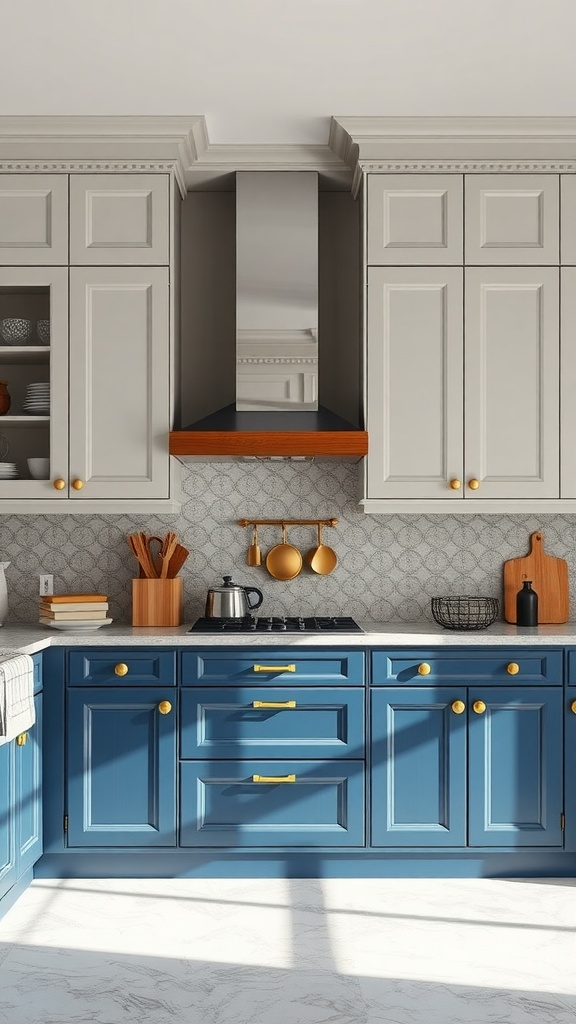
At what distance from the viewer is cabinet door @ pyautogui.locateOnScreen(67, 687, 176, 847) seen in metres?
3.08

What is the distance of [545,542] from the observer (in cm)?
370

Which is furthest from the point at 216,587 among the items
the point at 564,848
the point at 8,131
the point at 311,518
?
the point at 8,131

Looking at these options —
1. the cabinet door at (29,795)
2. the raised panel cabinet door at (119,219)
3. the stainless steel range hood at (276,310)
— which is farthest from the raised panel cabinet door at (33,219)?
the cabinet door at (29,795)

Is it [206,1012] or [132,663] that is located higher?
[132,663]

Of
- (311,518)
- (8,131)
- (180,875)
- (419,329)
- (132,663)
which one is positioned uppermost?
(8,131)

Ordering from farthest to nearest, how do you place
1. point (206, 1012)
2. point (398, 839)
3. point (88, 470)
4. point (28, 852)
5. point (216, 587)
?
1. point (216, 587)
2. point (88, 470)
3. point (398, 839)
4. point (28, 852)
5. point (206, 1012)

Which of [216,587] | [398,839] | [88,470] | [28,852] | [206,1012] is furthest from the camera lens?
[216,587]

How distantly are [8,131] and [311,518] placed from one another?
191 centimetres

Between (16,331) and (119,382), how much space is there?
0.47m

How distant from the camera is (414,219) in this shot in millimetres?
3348

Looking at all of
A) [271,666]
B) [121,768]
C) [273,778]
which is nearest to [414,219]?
[271,666]

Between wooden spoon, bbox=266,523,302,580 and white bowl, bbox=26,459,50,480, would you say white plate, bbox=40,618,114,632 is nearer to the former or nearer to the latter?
white bowl, bbox=26,459,50,480

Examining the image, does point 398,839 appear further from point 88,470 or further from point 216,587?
point 88,470

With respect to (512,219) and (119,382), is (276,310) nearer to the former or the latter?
(119,382)
